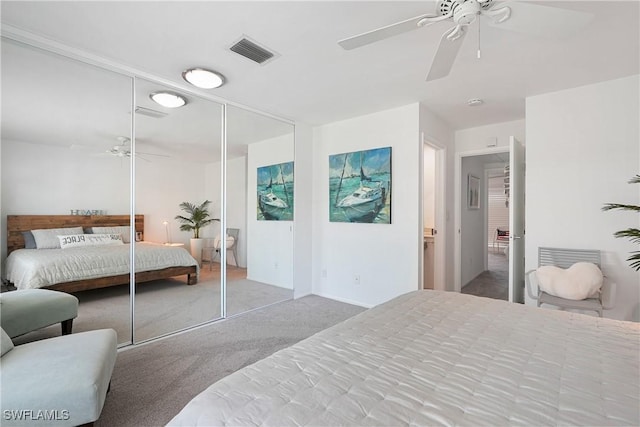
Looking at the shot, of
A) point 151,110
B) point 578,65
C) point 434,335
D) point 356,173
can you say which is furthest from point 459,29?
point 151,110

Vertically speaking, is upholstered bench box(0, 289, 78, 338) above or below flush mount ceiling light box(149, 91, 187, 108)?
below

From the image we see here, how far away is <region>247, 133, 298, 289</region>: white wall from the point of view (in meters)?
3.86

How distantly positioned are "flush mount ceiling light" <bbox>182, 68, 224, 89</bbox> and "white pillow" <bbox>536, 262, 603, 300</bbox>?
355cm

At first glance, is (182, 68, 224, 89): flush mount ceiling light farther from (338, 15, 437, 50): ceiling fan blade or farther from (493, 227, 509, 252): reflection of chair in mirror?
(493, 227, 509, 252): reflection of chair in mirror

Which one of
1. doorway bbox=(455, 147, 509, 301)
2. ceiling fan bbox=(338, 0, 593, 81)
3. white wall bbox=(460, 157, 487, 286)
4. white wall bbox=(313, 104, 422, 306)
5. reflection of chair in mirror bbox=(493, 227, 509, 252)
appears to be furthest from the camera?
reflection of chair in mirror bbox=(493, 227, 509, 252)

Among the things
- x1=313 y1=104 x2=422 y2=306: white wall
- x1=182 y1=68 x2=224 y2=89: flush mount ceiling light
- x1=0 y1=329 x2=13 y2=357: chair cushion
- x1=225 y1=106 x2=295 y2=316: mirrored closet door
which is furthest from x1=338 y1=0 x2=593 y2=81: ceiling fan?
x1=0 y1=329 x2=13 y2=357: chair cushion

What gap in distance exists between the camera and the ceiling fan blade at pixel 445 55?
163 centimetres

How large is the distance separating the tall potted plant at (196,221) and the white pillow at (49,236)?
37.1 inches

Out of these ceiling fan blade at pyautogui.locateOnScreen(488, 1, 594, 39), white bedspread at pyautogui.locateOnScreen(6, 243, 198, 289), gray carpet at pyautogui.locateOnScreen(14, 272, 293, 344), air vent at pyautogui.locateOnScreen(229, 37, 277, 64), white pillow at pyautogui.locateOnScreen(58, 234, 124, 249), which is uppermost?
air vent at pyautogui.locateOnScreen(229, 37, 277, 64)

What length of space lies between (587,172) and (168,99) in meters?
4.21

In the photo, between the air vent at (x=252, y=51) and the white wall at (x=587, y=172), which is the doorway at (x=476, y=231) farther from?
the air vent at (x=252, y=51)

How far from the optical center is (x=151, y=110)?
2836 mm

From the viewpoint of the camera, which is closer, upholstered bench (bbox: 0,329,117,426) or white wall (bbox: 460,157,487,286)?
upholstered bench (bbox: 0,329,117,426)

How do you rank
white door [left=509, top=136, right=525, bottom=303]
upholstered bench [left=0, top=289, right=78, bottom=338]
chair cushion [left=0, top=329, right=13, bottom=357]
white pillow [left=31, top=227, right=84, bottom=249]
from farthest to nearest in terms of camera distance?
white door [left=509, top=136, right=525, bottom=303]
white pillow [left=31, top=227, right=84, bottom=249]
upholstered bench [left=0, top=289, right=78, bottom=338]
chair cushion [left=0, top=329, right=13, bottom=357]
